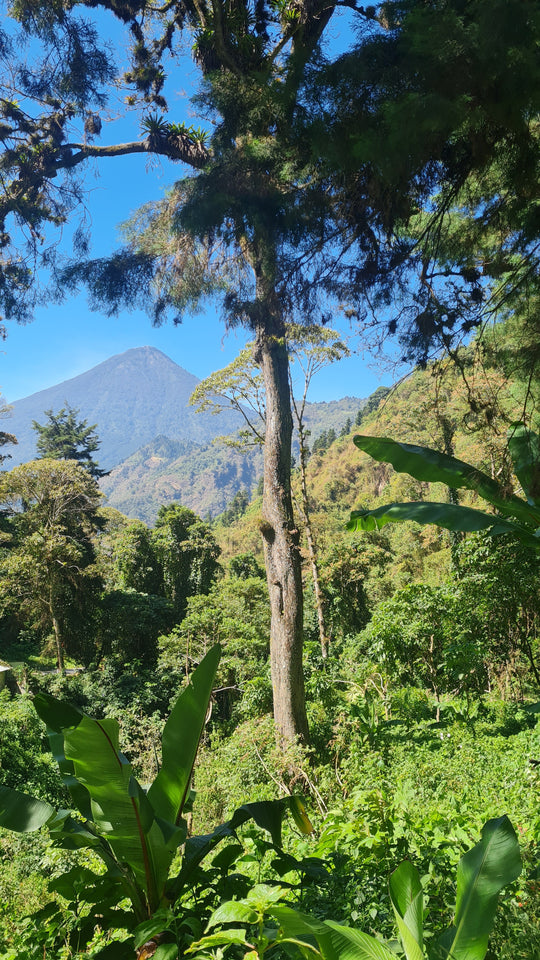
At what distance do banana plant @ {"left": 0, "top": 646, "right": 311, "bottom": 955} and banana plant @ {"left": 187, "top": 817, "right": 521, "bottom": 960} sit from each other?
412 mm

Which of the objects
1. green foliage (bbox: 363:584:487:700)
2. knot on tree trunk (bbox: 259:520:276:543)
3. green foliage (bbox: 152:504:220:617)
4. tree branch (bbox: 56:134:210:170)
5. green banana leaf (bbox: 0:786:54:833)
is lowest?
green foliage (bbox: 363:584:487:700)

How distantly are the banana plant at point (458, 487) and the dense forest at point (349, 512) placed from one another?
17 millimetres

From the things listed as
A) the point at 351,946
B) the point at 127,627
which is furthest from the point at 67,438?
the point at 351,946

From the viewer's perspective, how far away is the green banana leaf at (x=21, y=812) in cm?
160

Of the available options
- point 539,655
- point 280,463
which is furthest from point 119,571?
point 539,655

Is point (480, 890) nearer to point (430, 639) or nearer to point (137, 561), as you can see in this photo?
point (430, 639)

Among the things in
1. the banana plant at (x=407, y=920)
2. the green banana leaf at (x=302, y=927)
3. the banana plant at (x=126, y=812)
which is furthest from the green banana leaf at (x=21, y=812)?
the green banana leaf at (x=302, y=927)

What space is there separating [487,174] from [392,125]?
2.87ft

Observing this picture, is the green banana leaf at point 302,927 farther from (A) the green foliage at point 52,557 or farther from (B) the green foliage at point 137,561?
(B) the green foliage at point 137,561

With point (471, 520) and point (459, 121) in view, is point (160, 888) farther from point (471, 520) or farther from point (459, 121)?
point (459, 121)

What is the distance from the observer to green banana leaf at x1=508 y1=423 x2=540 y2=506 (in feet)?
9.59

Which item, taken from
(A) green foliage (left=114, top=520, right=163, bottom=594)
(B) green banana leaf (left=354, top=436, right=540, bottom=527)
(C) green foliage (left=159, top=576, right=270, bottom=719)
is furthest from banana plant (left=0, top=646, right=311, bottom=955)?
(A) green foliage (left=114, top=520, right=163, bottom=594)

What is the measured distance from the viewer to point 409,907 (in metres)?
1.27

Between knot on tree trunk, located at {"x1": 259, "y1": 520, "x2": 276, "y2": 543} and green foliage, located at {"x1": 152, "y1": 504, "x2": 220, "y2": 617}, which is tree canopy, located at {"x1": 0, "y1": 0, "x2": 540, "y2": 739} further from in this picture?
green foliage, located at {"x1": 152, "y1": 504, "x2": 220, "y2": 617}
